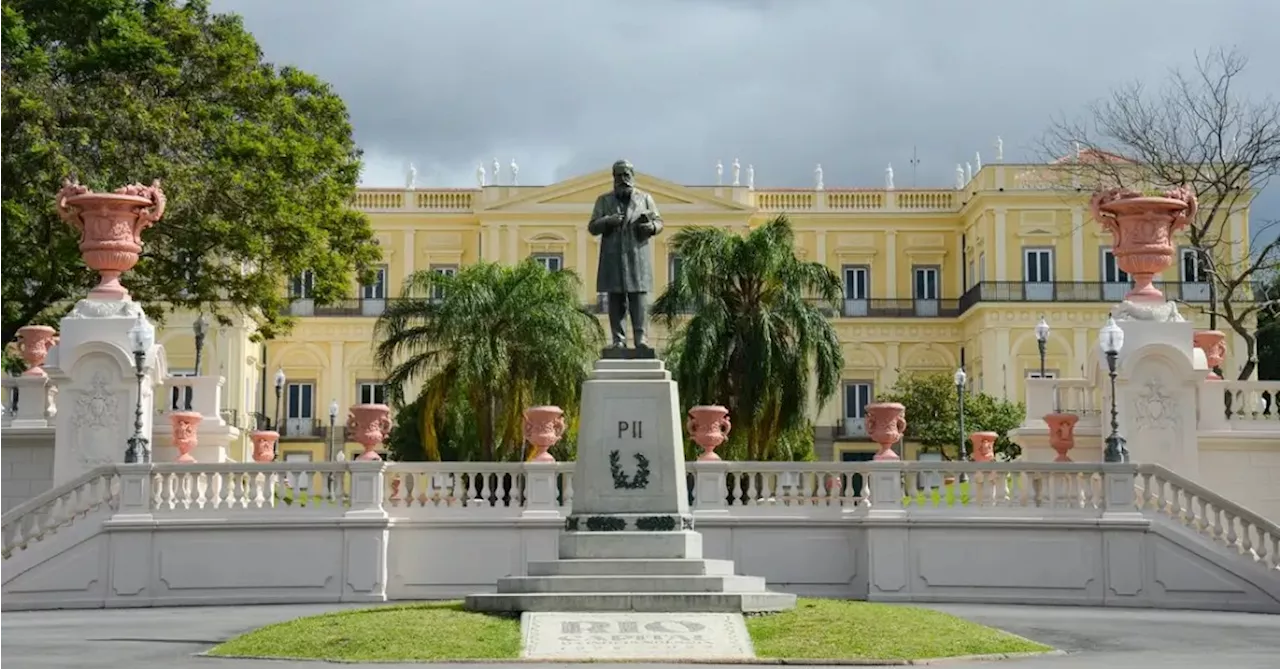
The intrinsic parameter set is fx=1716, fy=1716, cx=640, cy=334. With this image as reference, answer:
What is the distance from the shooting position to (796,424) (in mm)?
35125

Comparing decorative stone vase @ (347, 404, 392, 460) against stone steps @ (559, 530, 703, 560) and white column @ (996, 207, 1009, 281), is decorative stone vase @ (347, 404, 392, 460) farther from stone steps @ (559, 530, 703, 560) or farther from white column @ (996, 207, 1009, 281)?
white column @ (996, 207, 1009, 281)

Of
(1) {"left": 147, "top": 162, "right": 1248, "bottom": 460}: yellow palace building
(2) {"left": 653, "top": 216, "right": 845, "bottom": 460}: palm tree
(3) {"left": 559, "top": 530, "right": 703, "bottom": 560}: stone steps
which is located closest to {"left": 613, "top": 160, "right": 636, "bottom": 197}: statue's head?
(3) {"left": 559, "top": 530, "right": 703, "bottom": 560}: stone steps

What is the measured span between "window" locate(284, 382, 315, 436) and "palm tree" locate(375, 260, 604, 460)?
32.5 meters

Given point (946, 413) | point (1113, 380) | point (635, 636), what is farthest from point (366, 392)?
point (635, 636)

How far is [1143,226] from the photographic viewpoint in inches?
996

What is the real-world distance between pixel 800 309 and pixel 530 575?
18768mm

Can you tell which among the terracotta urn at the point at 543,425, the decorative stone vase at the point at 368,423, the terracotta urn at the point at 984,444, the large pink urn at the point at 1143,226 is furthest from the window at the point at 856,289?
the decorative stone vase at the point at 368,423

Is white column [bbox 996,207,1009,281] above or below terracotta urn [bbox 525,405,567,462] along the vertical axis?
above

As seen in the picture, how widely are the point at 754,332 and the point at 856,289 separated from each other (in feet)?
132

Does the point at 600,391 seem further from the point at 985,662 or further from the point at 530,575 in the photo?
the point at 985,662

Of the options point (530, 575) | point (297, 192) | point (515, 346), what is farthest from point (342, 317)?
point (530, 575)

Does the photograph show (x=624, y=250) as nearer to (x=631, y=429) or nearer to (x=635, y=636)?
(x=631, y=429)

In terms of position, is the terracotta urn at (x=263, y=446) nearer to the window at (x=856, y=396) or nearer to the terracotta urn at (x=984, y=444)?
the terracotta urn at (x=984, y=444)

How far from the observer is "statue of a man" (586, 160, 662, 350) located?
60.9 ft
